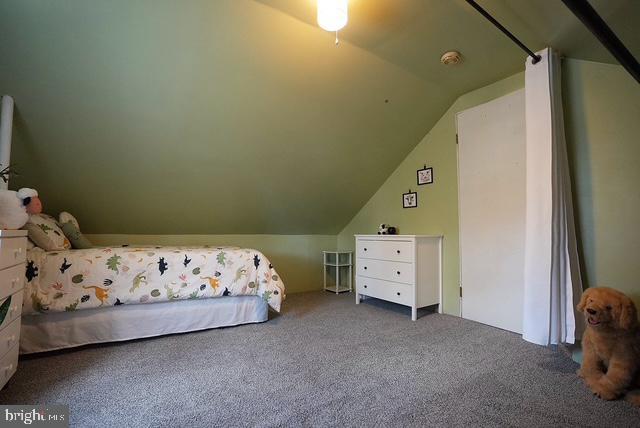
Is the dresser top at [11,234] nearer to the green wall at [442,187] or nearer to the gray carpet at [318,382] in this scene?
the gray carpet at [318,382]

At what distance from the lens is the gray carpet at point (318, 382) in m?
1.28

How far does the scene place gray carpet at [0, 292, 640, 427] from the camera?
128 cm

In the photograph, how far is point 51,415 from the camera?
1227mm

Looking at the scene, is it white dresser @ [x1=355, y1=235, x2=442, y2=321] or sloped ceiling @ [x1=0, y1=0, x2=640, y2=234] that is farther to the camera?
white dresser @ [x1=355, y1=235, x2=442, y2=321]

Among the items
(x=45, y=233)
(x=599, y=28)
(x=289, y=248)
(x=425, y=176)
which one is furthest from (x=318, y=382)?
(x=289, y=248)

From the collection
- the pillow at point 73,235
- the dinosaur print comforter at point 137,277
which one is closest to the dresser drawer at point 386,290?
the dinosaur print comforter at point 137,277

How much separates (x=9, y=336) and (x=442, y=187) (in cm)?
334

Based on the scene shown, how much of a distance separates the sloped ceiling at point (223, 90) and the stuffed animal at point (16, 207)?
748mm

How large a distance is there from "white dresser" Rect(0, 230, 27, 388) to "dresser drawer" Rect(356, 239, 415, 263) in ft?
8.94

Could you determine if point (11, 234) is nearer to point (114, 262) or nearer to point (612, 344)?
point (114, 262)

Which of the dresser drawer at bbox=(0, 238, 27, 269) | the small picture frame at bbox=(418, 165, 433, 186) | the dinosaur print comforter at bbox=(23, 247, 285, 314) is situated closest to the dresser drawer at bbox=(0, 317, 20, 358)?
the dresser drawer at bbox=(0, 238, 27, 269)

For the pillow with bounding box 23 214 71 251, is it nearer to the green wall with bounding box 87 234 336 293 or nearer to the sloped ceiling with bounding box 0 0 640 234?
the sloped ceiling with bounding box 0 0 640 234

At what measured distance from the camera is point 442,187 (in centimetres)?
300

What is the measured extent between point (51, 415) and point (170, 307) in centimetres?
107
